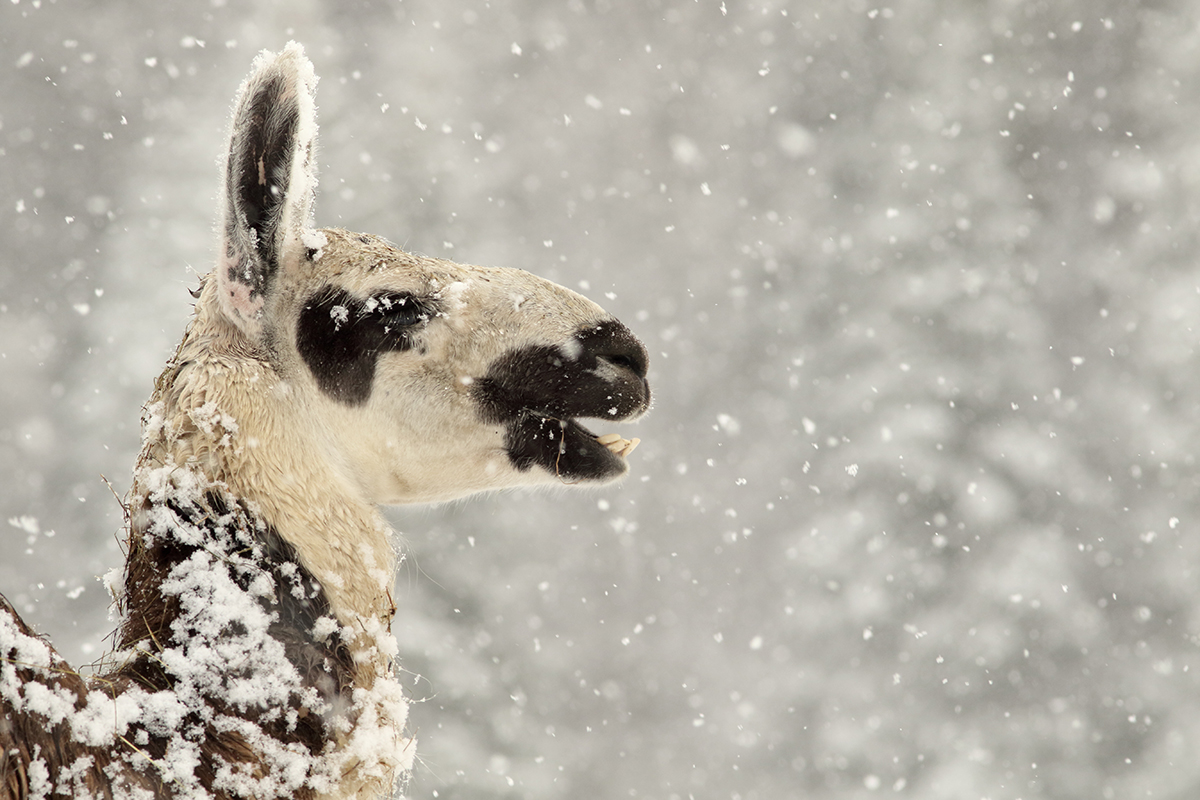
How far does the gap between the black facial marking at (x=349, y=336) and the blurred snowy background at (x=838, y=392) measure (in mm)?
7631

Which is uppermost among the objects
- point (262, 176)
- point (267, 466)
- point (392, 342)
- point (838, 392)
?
point (838, 392)

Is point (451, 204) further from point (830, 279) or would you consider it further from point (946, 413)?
point (946, 413)

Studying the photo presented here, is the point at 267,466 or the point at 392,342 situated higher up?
the point at 392,342

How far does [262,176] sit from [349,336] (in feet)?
1.37

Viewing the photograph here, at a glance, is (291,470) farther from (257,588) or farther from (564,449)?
(564,449)

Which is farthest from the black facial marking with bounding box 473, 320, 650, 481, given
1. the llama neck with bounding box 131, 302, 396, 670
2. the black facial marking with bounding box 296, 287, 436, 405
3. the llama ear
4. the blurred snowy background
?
the blurred snowy background

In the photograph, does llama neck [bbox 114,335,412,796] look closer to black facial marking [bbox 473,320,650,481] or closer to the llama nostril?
black facial marking [bbox 473,320,650,481]

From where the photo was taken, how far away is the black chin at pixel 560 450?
97.0 inches

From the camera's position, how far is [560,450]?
8.29 feet

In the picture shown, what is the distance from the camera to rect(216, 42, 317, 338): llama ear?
2.00 m

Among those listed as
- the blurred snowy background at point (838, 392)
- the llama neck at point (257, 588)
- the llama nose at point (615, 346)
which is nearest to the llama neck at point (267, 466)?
the llama neck at point (257, 588)

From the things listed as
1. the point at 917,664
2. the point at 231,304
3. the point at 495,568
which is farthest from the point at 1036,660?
the point at 231,304

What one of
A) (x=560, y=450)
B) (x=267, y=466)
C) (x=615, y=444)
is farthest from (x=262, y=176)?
(x=615, y=444)

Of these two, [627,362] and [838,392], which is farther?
[838,392]
